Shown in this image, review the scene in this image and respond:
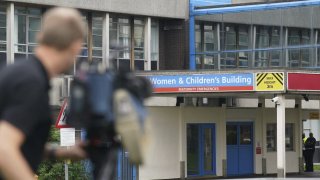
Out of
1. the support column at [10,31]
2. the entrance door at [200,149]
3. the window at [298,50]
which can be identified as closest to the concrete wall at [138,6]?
the support column at [10,31]

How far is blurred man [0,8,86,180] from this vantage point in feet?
11.1

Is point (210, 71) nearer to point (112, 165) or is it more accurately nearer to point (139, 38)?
point (139, 38)

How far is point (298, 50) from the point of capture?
32438 mm

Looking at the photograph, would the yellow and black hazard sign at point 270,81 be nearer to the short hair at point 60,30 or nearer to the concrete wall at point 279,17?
the concrete wall at point 279,17

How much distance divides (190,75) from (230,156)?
486 cm

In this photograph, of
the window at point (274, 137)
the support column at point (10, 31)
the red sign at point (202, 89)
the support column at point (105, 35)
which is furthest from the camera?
the support column at point (105, 35)

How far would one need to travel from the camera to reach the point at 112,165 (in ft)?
12.6

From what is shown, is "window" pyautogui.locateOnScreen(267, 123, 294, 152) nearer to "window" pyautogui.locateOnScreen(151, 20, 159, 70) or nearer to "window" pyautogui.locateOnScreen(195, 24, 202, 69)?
"window" pyautogui.locateOnScreen(195, 24, 202, 69)

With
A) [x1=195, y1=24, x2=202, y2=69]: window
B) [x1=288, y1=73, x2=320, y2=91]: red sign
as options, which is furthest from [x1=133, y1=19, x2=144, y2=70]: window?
[x1=288, y1=73, x2=320, y2=91]: red sign

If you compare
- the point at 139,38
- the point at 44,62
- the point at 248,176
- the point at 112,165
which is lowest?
the point at 248,176

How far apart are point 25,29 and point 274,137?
416 inches

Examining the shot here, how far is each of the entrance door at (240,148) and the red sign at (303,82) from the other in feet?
16.4

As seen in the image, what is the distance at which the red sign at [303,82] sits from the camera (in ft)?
86.6

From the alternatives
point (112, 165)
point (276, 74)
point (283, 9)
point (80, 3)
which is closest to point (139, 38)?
point (80, 3)
